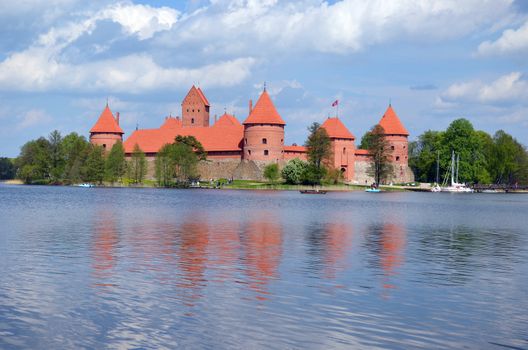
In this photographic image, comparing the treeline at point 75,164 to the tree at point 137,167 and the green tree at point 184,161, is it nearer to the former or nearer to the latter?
the tree at point 137,167

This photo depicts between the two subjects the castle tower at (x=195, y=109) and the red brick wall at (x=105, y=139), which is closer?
the red brick wall at (x=105, y=139)

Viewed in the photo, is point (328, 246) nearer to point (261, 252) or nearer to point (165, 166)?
point (261, 252)

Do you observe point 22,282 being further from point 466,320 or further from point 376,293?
point 466,320

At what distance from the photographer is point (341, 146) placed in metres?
91.7

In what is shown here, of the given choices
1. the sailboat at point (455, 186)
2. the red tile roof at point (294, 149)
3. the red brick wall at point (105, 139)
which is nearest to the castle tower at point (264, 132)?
the red tile roof at point (294, 149)

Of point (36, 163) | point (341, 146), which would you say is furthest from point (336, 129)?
point (36, 163)

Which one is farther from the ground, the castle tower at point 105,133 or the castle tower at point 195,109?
the castle tower at point 195,109

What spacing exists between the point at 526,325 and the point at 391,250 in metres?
9.46

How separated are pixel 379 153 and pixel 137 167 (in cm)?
2861

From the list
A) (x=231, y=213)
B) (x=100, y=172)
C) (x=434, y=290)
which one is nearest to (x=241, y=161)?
(x=100, y=172)

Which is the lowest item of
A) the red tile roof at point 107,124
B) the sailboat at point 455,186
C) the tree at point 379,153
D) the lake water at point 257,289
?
the lake water at point 257,289

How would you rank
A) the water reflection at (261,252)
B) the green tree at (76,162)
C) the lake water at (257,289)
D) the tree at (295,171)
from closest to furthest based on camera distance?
the lake water at (257,289) → the water reflection at (261,252) → the tree at (295,171) → the green tree at (76,162)

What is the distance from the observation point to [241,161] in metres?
91.1

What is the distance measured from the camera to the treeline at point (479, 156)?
8812 cm
